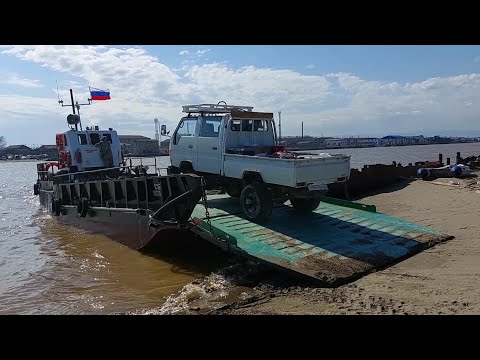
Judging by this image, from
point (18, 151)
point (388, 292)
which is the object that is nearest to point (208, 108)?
point (388, 292)

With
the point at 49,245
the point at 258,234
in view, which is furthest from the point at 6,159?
the point at 258,234

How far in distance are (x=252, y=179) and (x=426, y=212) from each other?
5950 millimetres

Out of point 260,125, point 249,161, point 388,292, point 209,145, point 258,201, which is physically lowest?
point 388,292

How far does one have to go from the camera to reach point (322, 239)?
7852 millimetres

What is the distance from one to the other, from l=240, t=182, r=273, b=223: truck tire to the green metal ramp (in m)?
0.21

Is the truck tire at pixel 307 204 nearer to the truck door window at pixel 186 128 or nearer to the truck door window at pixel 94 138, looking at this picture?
the truck door window at pixel 186 128

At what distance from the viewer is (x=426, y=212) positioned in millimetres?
11828

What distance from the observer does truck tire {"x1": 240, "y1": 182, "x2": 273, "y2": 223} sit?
8539 mm

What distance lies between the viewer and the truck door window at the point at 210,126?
32.6 feet

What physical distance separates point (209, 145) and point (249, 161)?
61.9 inches

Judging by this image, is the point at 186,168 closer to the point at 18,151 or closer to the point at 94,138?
the point at 94,138
